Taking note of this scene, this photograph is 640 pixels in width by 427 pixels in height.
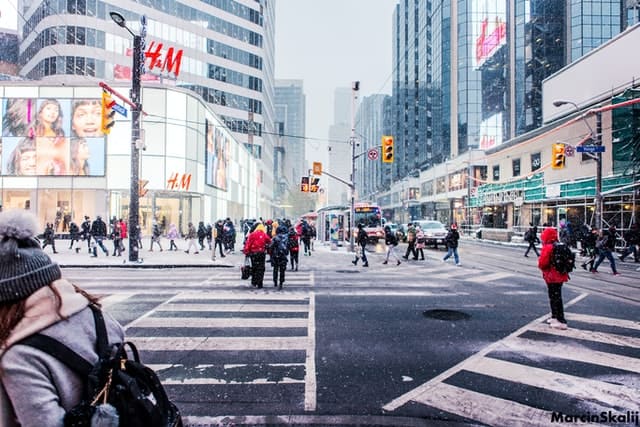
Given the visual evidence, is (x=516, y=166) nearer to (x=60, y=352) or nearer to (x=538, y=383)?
(x=538, y=383)

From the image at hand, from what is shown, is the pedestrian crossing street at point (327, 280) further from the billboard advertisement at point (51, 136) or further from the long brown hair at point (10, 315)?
the billboard advertisement at point (51, 136)

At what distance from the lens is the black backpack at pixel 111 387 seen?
1609 millimetres

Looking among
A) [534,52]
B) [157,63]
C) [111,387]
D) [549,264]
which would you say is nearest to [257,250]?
[549,264]

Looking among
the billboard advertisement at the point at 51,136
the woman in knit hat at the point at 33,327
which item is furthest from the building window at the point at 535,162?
the woman in knit hat at the point at 33,327

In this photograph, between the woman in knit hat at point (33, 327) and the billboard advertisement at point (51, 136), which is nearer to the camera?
the woman in knit hat at point (33, 327)

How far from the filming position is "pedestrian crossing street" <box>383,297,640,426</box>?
3.87 meters

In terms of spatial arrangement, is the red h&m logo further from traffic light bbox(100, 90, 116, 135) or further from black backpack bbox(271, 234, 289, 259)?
black backpack bbox(271, 234, 289, 259)

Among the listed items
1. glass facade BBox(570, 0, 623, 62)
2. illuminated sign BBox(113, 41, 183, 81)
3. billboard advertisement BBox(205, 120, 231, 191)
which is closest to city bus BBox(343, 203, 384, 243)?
billboard advertisement BBox(205, 120, 231, 191)

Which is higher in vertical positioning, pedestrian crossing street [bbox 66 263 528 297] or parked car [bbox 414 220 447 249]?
parked car [bbox 414 220 447 249]

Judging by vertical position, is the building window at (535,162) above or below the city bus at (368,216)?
above

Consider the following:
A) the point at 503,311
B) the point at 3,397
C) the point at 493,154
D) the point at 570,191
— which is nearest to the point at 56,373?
the point at 3,397

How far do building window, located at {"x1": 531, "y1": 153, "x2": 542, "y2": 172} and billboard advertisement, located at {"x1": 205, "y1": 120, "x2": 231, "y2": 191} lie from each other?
94.7 ft

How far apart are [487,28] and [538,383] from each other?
70.3 m

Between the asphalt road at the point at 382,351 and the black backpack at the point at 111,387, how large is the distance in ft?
7.11
